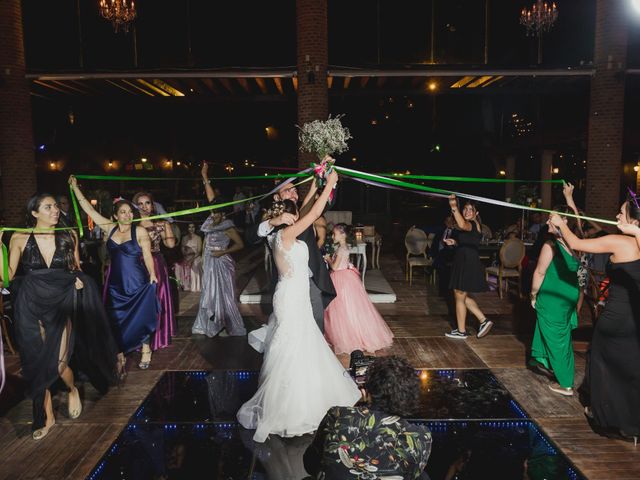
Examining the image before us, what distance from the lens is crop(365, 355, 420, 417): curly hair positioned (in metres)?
2.14

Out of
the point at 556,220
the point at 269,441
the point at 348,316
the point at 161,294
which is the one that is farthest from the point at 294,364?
the point at 161,294

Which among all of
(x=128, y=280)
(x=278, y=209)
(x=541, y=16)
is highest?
(x=541, y=16)

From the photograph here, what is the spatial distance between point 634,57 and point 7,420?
17109mm

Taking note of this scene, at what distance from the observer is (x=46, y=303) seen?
3.96 meters

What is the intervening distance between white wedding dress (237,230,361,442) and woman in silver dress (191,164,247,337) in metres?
2.40

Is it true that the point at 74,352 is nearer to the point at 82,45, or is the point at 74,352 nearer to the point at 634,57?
the point at 82,45

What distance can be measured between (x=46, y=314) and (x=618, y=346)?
14.8 feet

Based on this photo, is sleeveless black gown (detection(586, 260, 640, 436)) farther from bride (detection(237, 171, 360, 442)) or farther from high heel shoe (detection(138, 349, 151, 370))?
high heel shoe (detection(138, 349, 151, 370))

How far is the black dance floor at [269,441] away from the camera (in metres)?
3.38

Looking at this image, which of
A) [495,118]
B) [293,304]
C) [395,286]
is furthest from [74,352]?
[495,118]

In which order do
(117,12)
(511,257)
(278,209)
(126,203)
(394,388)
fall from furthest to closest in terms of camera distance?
(117,12) < (511,257) < (126,203) < (278,209) < (394,388)

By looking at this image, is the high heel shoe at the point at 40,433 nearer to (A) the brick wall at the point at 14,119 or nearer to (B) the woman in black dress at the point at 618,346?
(B) the woman in black dress at the point at 618,346

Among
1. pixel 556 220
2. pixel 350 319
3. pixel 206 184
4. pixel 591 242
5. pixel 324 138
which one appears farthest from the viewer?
pixel 206 184

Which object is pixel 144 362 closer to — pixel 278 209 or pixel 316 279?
pixel 316 279
